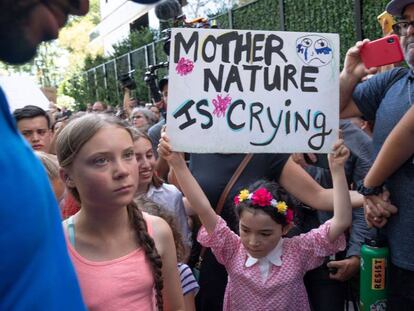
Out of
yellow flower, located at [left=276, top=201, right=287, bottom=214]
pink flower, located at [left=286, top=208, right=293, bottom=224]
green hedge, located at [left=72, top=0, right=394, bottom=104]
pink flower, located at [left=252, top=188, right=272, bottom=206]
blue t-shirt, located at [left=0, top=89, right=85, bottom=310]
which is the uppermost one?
green hedge, located at [left=72, top=0, right=394, bottom=104]

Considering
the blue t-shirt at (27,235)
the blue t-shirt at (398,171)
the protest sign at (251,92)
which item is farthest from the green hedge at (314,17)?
the blue t-shirt at (27,235)

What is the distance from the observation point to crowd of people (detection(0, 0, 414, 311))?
72 cm

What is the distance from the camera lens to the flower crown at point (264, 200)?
2273 mm

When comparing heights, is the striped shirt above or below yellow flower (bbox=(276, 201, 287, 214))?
below

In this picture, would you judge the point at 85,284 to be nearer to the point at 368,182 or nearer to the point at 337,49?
the point at 368,182

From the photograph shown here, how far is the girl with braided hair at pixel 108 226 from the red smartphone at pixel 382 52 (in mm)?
1201

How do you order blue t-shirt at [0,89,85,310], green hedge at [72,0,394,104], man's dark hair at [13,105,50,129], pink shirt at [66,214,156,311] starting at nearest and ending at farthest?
blue t-shirt at [0,89,85,310]
pink shirt at [66,214,156,311]
man's dark hair at [13,105,50,129]
green hedge at [72,0,394,104]

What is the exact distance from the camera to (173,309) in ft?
5.72

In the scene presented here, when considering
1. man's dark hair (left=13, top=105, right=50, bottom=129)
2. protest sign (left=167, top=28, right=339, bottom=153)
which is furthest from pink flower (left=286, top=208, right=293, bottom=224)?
man's dark hair (left=13, top=105, right=50, bottom=129)

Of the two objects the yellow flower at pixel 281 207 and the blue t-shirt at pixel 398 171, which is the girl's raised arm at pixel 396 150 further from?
the yellow flower at pixel 281 207

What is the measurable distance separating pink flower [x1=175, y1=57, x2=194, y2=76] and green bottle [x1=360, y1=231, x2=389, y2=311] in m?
1.05

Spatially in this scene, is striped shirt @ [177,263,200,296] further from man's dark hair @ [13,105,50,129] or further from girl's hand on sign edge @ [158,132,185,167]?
man's dark hair @ [13,105,50,129]

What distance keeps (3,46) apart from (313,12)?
7.02 meters

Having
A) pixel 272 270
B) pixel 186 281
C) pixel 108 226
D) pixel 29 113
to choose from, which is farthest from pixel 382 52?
pixel 29 113
